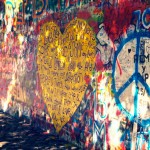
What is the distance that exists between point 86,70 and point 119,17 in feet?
4.39

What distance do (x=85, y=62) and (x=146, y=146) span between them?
212 cm

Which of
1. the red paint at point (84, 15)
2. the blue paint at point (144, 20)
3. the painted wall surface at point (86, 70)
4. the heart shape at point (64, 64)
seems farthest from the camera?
the heart shape at point (64, 64)

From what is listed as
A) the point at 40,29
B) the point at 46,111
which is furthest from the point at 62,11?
the point at 46,111

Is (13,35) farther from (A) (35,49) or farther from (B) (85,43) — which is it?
(B) (85,43)

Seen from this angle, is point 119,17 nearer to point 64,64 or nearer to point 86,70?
point 86,70

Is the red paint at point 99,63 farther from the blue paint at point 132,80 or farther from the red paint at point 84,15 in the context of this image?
the red paint at point 84,15

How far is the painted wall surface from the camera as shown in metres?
4.86

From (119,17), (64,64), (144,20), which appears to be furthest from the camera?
(64,64)

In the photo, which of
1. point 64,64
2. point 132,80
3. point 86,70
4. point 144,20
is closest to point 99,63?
point 86,70

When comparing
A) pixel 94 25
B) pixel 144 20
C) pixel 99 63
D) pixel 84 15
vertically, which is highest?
pixel 84 15

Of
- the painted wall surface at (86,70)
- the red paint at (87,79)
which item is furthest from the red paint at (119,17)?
the red paint at (87,79)

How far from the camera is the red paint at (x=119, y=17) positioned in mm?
4887

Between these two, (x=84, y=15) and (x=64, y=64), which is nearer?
(x=84, y=15)

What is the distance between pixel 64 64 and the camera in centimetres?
668
